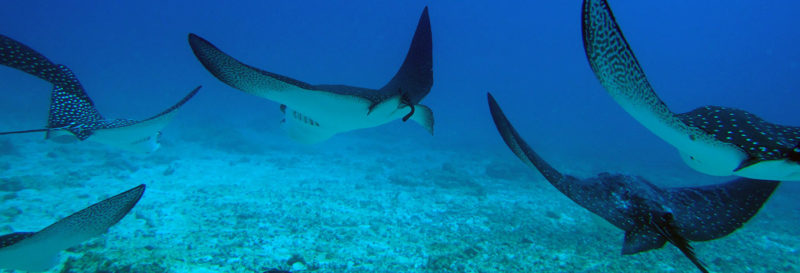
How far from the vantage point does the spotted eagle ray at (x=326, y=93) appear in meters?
2.03

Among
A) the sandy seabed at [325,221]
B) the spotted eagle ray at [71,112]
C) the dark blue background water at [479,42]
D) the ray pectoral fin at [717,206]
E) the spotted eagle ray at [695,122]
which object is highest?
the dark blue background water at [479,42]

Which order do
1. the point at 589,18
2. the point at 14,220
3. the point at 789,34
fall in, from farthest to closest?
the point at 789,34, the point at 14,220, the point at 589,18

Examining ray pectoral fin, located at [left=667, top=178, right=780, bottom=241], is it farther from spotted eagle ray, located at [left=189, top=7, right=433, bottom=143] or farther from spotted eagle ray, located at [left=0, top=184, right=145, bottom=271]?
spotted eagle ray, located at [left=0, top=184, right=145, bottom=271]

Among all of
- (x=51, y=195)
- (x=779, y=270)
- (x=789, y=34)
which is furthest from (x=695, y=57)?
(x=51, y=195)

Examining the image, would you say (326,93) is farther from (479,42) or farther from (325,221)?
(479,42)

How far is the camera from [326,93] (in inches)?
92.6

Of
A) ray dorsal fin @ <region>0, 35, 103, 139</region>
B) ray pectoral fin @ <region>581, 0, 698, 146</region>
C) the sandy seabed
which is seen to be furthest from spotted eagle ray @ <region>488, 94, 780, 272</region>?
ray dorsal fin @ <region>0, 35, 103, 139</region>

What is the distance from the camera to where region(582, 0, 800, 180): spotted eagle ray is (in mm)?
1639

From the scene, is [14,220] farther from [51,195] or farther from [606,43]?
[606,43]

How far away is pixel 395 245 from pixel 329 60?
10389cm

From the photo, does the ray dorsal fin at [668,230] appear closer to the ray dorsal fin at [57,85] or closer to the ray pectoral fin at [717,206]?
the ray pectoral fin at [717,206]

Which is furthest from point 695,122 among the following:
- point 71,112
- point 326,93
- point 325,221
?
point 71,112

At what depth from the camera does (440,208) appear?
7590 mm

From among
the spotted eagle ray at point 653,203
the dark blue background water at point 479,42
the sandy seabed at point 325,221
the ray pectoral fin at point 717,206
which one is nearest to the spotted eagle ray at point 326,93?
the spotted eagle ray at point 653,203
